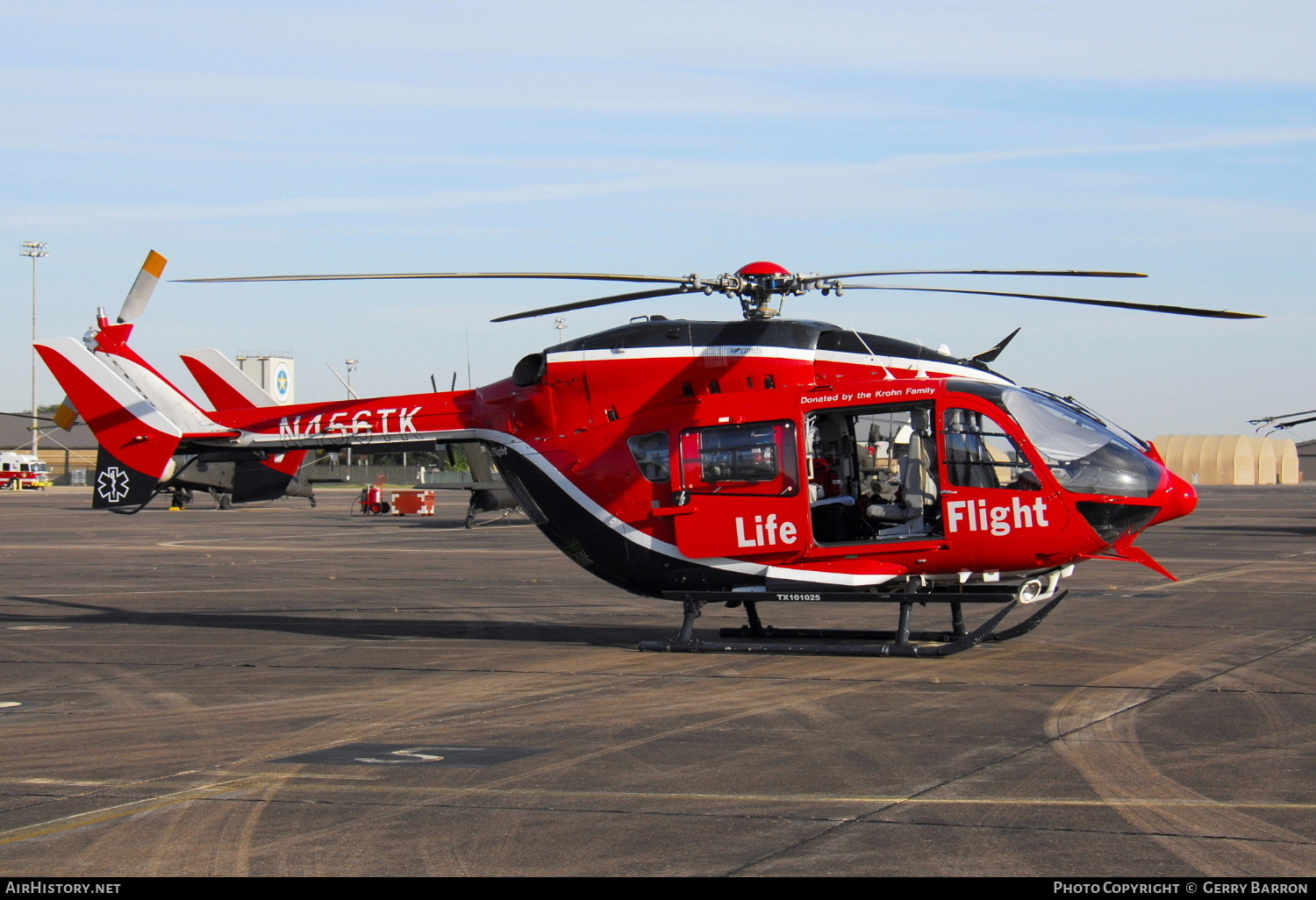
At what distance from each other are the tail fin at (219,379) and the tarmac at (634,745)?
3161mm

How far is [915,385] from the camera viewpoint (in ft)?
43.2

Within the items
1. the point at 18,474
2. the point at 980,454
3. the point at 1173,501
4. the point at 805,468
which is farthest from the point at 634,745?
the point at 18,474

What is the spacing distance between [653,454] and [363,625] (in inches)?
217

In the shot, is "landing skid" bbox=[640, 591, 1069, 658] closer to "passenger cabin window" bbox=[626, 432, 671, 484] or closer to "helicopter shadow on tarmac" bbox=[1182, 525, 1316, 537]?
"passenger cabin window" bbox=[626, 432, 671, 484]

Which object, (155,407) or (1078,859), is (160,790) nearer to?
(1078,859)

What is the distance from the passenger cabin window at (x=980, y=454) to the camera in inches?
507

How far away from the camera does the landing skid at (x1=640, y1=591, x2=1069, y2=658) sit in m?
13.1

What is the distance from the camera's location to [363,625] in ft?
56.3

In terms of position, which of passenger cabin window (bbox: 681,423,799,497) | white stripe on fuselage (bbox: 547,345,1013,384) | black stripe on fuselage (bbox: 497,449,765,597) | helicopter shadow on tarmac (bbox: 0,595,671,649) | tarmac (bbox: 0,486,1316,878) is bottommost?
helicopter shadow on tarmac (bbox: 0,595,671,649)

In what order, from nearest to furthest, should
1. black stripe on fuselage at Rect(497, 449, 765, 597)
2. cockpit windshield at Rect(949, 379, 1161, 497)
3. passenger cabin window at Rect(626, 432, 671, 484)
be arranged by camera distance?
cockpit windshield at Rect(949, 379, 1161, 497), black stripe on fuselage at Rect(497, 449, 765, 597), passenger cabin window at Rect(626, 432, 671, 484)

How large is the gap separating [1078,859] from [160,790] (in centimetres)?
547

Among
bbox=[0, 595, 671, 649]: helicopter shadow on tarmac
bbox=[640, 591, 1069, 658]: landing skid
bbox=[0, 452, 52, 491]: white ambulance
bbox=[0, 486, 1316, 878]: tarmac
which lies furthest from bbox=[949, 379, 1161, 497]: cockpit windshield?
bbox=[0, 452, 52, 491]: white ambulance

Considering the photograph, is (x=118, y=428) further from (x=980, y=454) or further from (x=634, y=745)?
(x=980, y=454)

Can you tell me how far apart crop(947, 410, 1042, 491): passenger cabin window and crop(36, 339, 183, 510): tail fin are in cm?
1026
